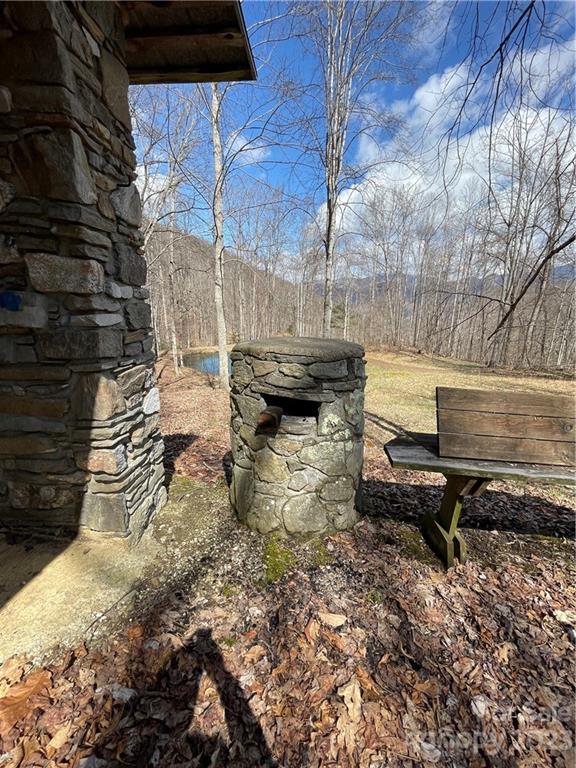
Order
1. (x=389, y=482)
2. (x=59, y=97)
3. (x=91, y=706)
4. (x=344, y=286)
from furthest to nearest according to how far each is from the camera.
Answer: (x=344, y=286)
(x=389, y=482)
(x=59, y=97)
(x=91, y=706)

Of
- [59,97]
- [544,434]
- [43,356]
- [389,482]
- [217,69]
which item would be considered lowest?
[389,482]

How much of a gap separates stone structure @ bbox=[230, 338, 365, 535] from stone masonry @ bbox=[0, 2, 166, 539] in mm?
900

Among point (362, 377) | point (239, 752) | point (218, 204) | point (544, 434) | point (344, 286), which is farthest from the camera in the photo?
point (344, 286)

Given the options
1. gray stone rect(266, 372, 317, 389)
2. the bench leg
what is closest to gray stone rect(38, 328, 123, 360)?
gray stone rect(266, 372, 317, 389)

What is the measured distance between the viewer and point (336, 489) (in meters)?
2.76

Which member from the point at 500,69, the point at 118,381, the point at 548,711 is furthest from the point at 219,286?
the point at 548,711

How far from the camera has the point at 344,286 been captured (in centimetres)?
2588

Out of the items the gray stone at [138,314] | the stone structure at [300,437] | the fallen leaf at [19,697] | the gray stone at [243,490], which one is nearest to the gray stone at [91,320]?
the gray stone at [138,314]

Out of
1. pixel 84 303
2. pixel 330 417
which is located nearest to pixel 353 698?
pixel 330 417

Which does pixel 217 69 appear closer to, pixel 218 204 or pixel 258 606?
pixel 258 606

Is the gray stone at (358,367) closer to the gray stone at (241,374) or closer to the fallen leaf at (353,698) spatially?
the gray stone at (241,374)

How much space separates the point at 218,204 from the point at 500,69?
7209 millimetres

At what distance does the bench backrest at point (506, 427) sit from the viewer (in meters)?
2.31

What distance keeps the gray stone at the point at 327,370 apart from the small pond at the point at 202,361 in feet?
42.1
